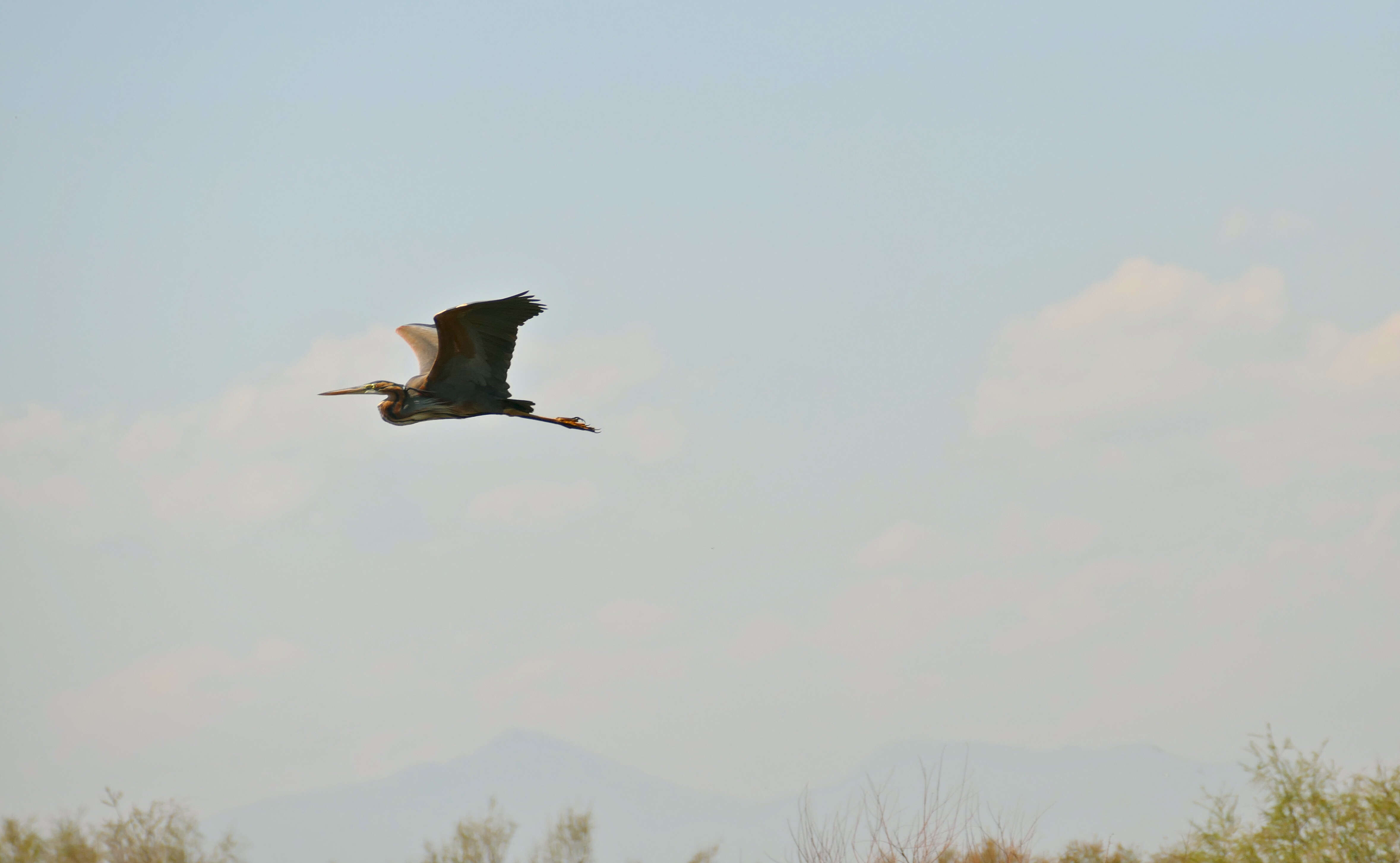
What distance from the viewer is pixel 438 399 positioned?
16219mm

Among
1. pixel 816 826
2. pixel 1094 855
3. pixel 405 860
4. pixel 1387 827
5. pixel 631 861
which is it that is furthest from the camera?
pixel 1094 855

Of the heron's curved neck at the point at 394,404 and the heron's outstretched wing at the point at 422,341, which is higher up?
the heron's outstretched wing at the point at 422,341

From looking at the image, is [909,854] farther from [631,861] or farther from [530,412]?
[530,412]

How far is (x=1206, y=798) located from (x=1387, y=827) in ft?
5.90

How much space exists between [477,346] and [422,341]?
251cm

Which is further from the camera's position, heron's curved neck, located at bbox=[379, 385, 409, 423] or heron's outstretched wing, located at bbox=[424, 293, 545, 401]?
heron's curved neck, located at bbox=[379, 385, 409, 423]

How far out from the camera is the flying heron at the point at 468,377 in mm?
15305

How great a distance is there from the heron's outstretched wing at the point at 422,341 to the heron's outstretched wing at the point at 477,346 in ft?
3.86

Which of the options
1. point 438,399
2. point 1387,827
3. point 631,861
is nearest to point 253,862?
point 631,861

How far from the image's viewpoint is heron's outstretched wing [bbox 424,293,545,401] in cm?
1520

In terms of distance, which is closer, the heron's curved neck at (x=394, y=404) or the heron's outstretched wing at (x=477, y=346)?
the heron's outstretched wing at (x=477, y=346)

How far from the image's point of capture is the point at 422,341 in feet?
59.2

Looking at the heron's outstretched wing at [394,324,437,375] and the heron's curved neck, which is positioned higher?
the heron's outstretched wing at [394,324,437,375]

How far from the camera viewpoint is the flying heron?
50.2 ft
